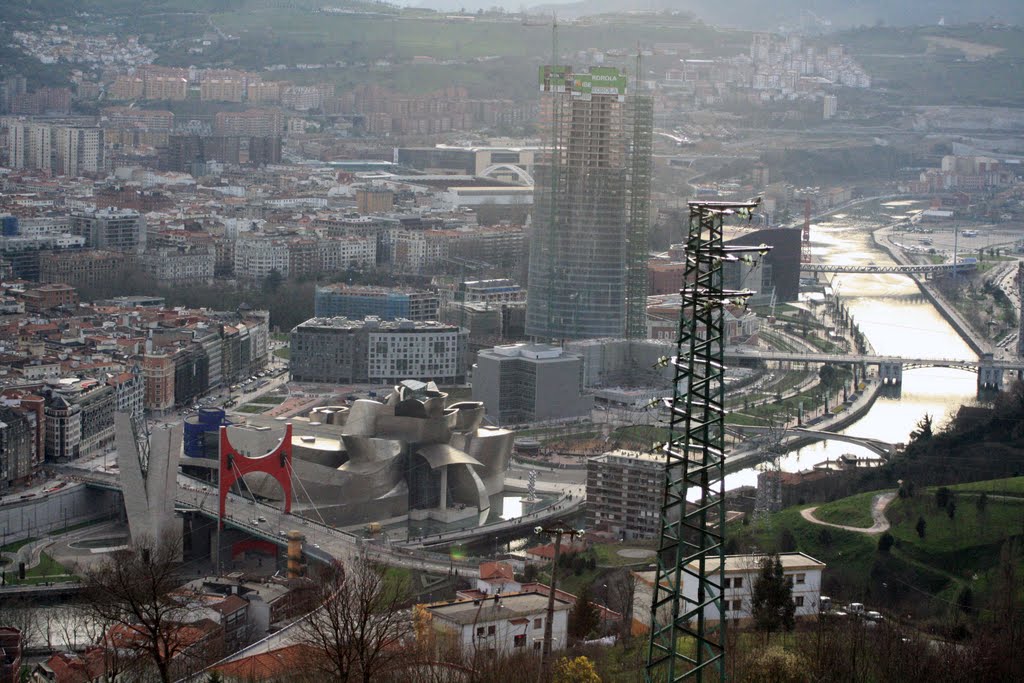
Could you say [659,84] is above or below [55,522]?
above

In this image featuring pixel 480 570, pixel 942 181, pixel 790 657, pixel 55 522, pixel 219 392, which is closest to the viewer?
pixel 790 657

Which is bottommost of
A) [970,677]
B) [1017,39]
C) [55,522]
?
[55,522]

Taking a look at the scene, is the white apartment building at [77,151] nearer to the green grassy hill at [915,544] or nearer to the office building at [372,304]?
the office building at [372,304]

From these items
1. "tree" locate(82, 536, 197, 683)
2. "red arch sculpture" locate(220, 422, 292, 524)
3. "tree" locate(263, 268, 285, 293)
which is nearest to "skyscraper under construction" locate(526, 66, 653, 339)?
"tree" locate(263, 268, 285, 293)

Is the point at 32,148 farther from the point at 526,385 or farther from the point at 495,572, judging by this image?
the point at 495,572

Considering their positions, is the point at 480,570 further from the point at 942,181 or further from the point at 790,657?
the point at 942,181

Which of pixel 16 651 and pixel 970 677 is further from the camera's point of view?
pixel 16 651

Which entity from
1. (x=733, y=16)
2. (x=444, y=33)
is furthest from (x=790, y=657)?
(x=733, y=16)

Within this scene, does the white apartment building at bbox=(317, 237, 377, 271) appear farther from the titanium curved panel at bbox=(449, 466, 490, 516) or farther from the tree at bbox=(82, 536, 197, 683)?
the tree at bbox=(82, 536, 197, 683)
